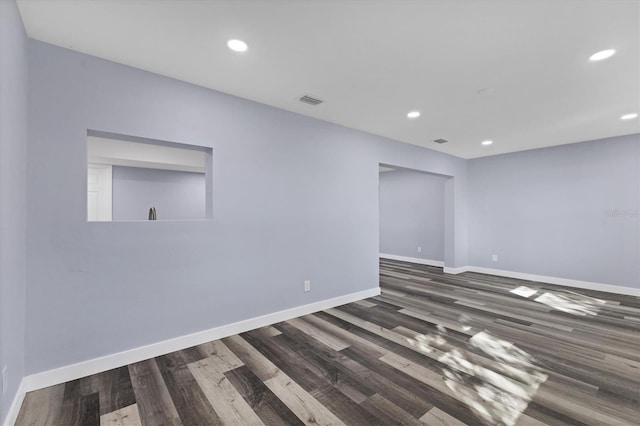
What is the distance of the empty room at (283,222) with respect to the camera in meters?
1.76

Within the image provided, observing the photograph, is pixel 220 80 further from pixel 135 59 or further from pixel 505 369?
pixel 505 369

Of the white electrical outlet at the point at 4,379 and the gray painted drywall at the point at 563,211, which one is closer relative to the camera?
the white electrical outlet at the point at 4,379

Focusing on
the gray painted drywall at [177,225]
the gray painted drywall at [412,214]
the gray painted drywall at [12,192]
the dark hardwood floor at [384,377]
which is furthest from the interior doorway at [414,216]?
the gray painted drywall at [12,192]

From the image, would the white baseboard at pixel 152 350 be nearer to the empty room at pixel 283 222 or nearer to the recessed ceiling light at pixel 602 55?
the empty room at pixel 283 222

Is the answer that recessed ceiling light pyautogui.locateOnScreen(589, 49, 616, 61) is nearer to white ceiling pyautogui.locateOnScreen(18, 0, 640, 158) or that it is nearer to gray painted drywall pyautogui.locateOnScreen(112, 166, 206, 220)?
white ceiling pyautogui.locateOnScreen(18, 0, 640, 158)

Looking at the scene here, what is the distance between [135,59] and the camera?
2.30 metres

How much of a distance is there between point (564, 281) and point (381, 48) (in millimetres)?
5402

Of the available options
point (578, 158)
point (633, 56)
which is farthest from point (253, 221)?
point (578, 158)

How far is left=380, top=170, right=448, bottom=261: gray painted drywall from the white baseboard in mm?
4235

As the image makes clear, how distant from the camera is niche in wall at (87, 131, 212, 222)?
446 cm

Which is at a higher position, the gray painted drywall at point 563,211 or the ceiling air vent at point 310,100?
the ceiling air vent at point 310,100

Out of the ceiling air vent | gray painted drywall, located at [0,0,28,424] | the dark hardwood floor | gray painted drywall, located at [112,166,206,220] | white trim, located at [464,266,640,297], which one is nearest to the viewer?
gray painted drywall, located at [0,0,28,424]

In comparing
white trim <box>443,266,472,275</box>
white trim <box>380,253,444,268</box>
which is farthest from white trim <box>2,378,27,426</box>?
white trim <box>380,253,444,268</box>

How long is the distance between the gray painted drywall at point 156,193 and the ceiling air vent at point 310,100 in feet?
12.6
